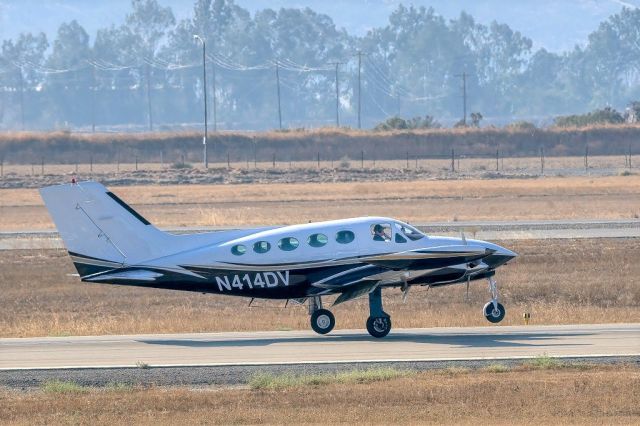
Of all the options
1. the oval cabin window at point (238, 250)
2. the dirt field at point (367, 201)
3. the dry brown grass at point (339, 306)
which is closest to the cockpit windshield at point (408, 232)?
the dry brown grass at point (339, 306)

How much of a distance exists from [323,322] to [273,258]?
5.67 ft

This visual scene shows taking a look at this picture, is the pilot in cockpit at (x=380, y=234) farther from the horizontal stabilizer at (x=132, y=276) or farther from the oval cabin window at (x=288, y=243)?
the horizontal stabilizer at (x=132, y=276)

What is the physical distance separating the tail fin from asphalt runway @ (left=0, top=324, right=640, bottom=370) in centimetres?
184

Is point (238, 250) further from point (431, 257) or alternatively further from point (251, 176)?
point (251, 176)

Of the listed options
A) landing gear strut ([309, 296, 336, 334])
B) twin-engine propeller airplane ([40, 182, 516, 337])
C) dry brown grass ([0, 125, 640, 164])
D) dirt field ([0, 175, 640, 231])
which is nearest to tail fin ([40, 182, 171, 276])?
twin-engine propeller airplane ([40, 182, 516, 337])

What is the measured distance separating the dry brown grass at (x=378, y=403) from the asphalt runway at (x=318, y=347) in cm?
275

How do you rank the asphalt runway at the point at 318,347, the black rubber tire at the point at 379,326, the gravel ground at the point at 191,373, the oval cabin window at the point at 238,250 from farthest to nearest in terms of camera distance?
the oval cabin window at the point at 238,250
the black rubber tire at the point at 379,326
the asphalt runway at the point at 318,347
the gravel ground at the point at 191,373

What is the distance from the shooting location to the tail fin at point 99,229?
2884 centimetres

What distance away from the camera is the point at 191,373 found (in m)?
24.2

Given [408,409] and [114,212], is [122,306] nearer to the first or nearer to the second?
[114,212]

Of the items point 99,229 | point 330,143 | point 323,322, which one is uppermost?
point 330,143

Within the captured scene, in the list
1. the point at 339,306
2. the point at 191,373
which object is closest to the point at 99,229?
the point at 191,373

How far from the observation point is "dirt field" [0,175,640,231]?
6650 cm

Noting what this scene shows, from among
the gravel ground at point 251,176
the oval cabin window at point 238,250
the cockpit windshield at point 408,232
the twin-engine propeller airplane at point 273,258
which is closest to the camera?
the twin-engine propeller airplane at point 273,258
